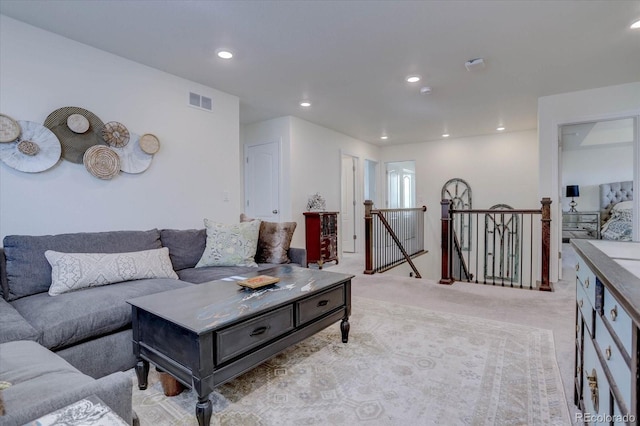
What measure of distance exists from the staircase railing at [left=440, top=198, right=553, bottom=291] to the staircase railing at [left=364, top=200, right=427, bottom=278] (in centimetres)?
75

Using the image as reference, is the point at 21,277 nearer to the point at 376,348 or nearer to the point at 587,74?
the point at 376,348

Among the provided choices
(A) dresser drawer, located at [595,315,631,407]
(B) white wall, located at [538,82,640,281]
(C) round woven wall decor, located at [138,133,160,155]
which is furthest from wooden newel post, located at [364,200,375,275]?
(A) dresser drawer, located at [595,315,631,407]

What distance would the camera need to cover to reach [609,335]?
0.94 meters

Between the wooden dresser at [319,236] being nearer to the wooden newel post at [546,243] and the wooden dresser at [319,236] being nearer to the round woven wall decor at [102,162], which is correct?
Answer: the round woven wall decor at [102,162]

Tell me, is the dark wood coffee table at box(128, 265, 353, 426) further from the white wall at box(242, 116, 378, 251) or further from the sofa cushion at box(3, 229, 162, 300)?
the white wall at box(242, 116, 378, 251)

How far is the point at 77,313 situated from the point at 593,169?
31.0 feet

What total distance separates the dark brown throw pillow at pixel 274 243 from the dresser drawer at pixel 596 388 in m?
2.48

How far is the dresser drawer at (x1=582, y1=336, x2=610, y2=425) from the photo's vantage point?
3.22 feet

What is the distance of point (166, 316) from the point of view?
1554mm

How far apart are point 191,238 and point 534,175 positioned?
5981mm

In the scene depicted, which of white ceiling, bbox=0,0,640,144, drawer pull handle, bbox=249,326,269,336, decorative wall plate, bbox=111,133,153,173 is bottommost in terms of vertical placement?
drawer pull handle, bbox=249,326,269,336

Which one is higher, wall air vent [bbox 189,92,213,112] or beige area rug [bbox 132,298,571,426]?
wall air vent [bbox 189,92,213,112]

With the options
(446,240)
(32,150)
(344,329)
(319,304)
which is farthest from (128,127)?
(446,240)

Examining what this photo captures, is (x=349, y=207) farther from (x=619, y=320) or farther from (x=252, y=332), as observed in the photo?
(x=619, y=320)
